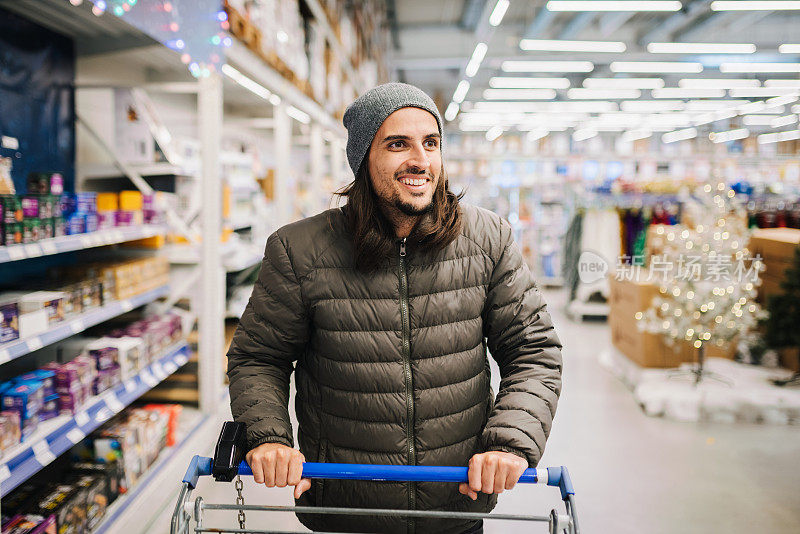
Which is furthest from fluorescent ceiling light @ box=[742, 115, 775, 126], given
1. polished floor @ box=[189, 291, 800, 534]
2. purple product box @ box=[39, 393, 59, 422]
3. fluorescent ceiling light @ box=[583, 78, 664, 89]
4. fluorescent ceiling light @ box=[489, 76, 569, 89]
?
purple product box @ box=[39, 393, 59, 422]

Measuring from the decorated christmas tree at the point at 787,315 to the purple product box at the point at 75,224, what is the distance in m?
4.54

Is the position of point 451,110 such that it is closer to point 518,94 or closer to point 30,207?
point 518,94

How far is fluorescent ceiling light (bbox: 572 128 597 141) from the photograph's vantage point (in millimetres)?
17080

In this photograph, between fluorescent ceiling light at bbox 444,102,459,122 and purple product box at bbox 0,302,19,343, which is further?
fluorescent ceiling light at bbox 444,102,459,122

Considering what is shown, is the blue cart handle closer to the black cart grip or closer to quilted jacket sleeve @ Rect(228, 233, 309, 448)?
the black cart grip

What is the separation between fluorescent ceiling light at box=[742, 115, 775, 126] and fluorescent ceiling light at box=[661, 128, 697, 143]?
767cm

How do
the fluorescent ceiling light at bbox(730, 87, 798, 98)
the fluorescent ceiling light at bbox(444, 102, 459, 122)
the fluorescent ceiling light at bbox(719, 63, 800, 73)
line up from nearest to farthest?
the fluorescent ceiling light at bbox(719, 63, 800, 73), the fluorescent ceiling light at bbox(730, 87, 798, 98), the fluorescent ceiling light at bbox(444, 102, 459, 122)

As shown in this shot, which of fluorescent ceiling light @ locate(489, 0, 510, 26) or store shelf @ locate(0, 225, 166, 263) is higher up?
fluorescent ceiling light @ locate(489, 0, 510, 26)

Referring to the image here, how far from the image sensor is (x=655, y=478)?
127 inches

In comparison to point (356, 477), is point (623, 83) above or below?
above

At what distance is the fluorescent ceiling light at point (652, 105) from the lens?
12698 mm

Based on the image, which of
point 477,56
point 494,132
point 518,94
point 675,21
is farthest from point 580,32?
point 494,132

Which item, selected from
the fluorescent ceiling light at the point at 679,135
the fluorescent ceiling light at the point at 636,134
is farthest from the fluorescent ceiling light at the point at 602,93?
the fluorescent ceiling light at the point at 636,134

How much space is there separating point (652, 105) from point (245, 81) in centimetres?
1161
